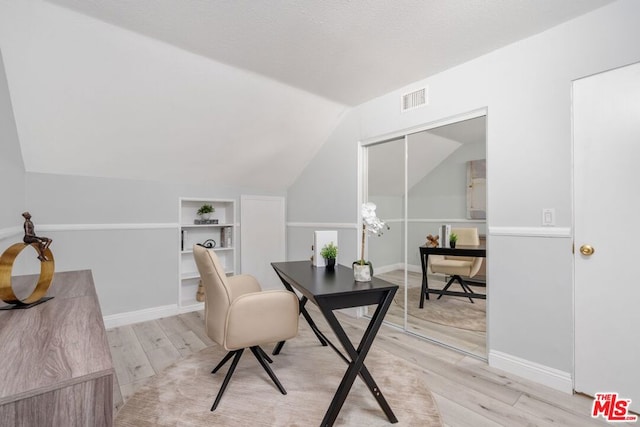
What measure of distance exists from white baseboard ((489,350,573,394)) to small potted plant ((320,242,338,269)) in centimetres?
143

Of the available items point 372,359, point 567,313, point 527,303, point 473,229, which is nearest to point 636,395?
point 567,313

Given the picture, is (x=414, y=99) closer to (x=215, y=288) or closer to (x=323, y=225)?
(x=323, y=225)

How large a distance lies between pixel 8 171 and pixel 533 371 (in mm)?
4160

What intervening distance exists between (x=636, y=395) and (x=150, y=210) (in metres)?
4.27

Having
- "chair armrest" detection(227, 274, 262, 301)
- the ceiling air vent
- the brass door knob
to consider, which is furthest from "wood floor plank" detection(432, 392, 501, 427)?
the ceiling air vent

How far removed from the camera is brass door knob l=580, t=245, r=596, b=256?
195 cm

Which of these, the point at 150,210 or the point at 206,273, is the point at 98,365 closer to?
the point at 206,273

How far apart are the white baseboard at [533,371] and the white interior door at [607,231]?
7 centimetres

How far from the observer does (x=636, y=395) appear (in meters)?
1.80

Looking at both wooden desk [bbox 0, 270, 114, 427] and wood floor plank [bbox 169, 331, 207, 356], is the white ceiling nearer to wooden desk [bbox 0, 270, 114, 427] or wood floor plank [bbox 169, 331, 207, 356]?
wooden desk [bbox 0, 270, 114, 427]

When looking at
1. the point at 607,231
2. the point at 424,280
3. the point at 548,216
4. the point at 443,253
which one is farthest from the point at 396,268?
the point at 607,231

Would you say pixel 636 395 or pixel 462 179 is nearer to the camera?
pixel 636 395

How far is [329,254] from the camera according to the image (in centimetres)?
241

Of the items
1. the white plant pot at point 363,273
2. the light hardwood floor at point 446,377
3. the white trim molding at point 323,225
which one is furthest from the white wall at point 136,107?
the white plant pot at point 363,273
